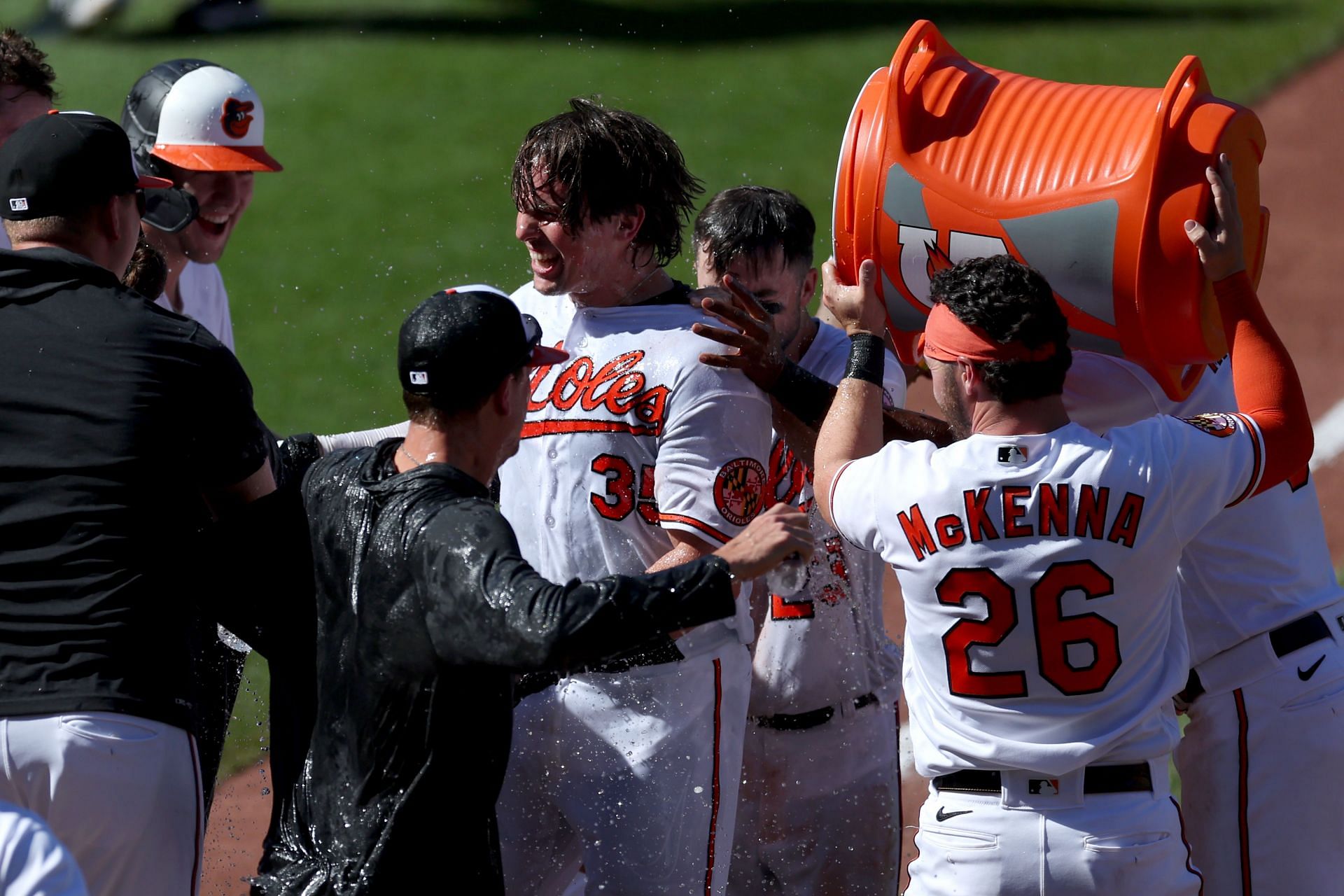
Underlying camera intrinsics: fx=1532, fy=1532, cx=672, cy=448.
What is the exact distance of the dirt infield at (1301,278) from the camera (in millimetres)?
5453

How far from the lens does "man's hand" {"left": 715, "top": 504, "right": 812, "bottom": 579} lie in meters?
2.65

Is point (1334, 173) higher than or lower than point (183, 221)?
lower

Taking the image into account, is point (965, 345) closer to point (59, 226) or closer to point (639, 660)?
point (639, 660)

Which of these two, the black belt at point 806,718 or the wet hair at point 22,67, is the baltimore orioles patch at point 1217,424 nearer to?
the black belt at point 806,718

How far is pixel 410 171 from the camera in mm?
13031

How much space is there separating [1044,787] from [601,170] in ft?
5.26

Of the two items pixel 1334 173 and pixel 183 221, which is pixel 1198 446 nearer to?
pixel 183 221

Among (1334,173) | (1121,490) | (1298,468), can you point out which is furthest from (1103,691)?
(1334,173)

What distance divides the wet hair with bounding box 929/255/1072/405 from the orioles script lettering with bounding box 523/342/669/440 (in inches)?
27.1

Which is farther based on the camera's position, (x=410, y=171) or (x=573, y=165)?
(x=410, y=171)

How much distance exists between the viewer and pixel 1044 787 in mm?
2908

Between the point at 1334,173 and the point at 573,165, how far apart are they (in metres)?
A: 10.4

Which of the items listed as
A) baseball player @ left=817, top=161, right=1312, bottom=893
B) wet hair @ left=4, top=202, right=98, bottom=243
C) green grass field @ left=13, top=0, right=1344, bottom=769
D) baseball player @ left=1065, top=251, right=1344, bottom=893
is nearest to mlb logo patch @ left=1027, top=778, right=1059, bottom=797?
baseball player @ left=817, top=161, right=1312, bottom=893

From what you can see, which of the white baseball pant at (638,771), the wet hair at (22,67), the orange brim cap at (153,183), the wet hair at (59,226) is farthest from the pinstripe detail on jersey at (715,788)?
the wet hair at (22,67)
